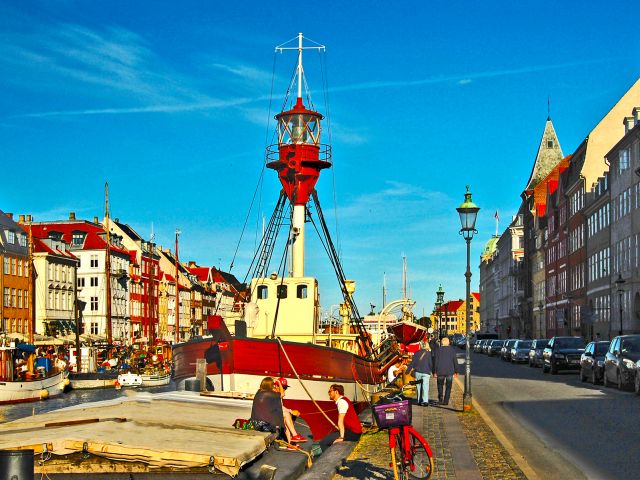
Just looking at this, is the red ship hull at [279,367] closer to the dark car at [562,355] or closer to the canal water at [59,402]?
the canal water at [59,402]

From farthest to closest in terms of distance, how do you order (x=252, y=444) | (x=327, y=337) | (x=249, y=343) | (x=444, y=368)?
(x=327, y=337)
(x=444, y=368)
(x=249, y=343)
(x=252, y=444)

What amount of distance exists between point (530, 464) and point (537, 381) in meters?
28.1

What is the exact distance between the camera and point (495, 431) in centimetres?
2150

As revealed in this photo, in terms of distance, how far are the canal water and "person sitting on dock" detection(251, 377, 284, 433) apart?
2626cm

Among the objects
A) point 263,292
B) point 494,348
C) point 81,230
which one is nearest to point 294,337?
point 263,292

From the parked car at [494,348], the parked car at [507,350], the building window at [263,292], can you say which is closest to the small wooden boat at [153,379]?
the parked car at [507,350]

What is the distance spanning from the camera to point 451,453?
688 inches

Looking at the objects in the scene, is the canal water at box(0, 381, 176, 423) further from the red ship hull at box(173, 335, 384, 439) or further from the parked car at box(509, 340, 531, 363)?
the parked car at box(509, 340, 531, 363)

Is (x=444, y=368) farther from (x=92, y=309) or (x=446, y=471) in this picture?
(x=92, y=309)

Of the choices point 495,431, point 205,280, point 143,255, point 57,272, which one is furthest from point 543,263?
point 495,431

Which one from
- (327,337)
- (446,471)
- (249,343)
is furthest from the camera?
(327,337)

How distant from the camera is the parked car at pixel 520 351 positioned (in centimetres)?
6824

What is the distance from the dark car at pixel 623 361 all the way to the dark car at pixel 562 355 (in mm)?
13018

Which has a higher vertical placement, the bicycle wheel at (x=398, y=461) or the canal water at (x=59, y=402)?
the bicycle wheel at (x=398, y=461)
